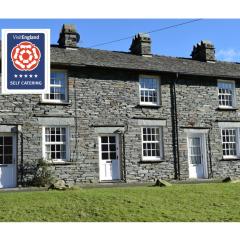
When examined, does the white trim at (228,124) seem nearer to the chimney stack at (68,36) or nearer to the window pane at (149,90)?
the window pane at (149,90)

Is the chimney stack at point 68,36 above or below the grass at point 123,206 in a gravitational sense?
above

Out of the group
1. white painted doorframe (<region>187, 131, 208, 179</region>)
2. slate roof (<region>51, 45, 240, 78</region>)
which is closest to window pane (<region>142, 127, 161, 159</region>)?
white painted doorframe (<region>187, 131, 208, 179</region>)

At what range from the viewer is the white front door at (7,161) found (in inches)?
727

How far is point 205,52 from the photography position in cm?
2519

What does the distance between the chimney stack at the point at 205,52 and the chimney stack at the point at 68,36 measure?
291 inches

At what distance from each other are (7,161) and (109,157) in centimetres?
455

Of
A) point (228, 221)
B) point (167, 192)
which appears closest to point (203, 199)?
point (167, 192)

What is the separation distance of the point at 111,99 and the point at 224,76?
6256 mm

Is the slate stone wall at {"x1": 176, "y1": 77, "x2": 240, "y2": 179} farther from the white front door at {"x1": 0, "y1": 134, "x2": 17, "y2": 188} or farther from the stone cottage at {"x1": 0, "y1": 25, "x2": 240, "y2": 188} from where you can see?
the white front door at {"x1": 0, "y1": 134, "x2": 17, "y2": 188}

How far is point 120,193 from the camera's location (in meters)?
13.9

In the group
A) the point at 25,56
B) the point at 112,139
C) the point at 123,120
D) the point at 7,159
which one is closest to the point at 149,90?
the point at 123,120

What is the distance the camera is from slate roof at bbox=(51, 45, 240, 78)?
67.2ft

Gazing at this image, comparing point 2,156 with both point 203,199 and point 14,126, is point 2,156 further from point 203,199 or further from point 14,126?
point 203,199

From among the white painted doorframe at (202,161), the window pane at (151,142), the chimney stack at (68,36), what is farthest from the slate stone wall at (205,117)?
the chimney stack at (68,36)
